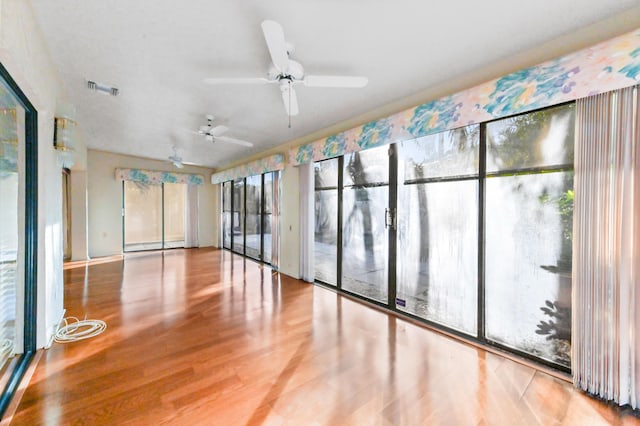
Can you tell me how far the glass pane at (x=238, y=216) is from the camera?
7566 mm

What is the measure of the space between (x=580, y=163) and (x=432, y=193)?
1.30 metres

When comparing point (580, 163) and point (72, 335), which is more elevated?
point (580, 163)

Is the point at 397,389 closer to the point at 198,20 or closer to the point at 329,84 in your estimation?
the point at 329,84

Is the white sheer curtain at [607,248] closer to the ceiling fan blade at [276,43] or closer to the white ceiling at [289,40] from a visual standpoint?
the white ceiling at [289,40]

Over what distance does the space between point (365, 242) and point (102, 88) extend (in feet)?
12.9

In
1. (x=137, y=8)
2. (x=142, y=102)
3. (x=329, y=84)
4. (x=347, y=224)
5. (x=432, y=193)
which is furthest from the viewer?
(x=347, y=224)

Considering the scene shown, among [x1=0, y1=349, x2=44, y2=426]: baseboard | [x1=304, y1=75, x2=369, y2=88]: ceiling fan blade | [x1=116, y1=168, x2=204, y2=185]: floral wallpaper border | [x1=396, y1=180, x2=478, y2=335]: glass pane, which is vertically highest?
[x1=304, y1=75, x2=369, y2=88]: ceiling fan blade

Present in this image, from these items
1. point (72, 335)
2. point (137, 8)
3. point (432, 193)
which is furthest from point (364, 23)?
point (72, 335)

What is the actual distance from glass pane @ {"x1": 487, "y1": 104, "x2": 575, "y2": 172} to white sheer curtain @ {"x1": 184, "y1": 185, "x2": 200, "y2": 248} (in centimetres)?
835

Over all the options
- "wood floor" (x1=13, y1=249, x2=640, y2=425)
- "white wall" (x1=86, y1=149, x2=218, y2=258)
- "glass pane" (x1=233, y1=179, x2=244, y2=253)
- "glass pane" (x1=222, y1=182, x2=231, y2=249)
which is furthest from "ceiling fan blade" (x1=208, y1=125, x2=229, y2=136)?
"white wall" (x1=86, y1=149, x2=218, y2=258)

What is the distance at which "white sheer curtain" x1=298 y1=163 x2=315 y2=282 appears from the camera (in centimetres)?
473

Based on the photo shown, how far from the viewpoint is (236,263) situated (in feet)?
20.6

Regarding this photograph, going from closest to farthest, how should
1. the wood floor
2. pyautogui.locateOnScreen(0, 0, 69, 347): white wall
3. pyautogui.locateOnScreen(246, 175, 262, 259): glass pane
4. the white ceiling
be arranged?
1. pyautogui.locateOnScreen(0, 0, 69, 347): white wall
2. the wood floor
3. the white ceiling
4. pyautogui.locateOnScreen(246, 175, 262, 259): glass pane

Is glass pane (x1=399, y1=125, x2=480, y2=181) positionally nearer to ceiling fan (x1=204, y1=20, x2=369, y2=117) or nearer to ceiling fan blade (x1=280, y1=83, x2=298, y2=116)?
ceiling fan (x1=204, y1=20, x2=369, y2=117)
